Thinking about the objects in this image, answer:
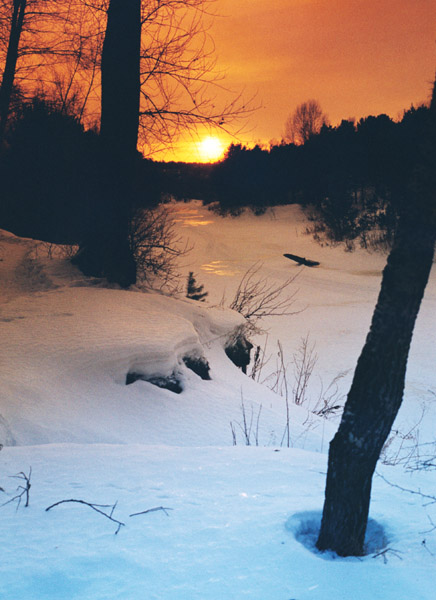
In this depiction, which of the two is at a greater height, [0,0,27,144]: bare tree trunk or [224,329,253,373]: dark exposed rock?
[0,0,27,144]: bare tree trunk

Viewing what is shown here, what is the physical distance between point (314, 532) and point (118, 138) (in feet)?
17.9

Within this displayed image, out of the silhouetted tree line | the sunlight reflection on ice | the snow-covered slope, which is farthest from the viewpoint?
the silhouetted tree line

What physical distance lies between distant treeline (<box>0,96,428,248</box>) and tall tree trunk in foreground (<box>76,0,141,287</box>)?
152 mm

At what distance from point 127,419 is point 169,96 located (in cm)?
454

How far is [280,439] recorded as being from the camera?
147 inches

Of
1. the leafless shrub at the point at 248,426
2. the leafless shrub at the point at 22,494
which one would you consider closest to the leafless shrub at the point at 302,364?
the leafless shrub at the point at 248,426

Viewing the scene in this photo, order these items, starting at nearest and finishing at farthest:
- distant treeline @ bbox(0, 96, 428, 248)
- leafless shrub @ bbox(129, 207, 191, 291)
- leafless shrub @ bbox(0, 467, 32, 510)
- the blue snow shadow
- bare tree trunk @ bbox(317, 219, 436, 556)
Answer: bare tree trunk @ bbox(317, 219, 436, 556), the blue snow shadow, leafless shrub @ bbox(0, 467, 32, 510), leafless shrub @ bbox(129, 207, 191, 291), distant treeline @ bbox(0, 96, 428, 248)

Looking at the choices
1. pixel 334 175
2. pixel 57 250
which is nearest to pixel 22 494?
pixel 57 250

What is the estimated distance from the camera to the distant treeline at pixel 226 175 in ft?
34.9

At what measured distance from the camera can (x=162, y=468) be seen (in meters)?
2.38

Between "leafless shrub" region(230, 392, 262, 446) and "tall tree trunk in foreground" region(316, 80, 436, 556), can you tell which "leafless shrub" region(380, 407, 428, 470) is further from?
"tall tree trunk in foreground" region(316, 80, 436, 556)

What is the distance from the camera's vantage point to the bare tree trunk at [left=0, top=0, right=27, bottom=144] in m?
9.72

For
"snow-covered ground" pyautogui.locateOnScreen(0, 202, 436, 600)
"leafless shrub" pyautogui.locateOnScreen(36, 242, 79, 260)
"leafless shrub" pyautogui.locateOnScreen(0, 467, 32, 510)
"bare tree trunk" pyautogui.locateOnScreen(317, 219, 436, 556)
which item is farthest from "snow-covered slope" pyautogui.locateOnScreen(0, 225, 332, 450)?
"leafless shrub" pyautogui.locateOnScreen(36, 242, 79, 260)

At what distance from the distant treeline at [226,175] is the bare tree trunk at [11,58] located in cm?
99
